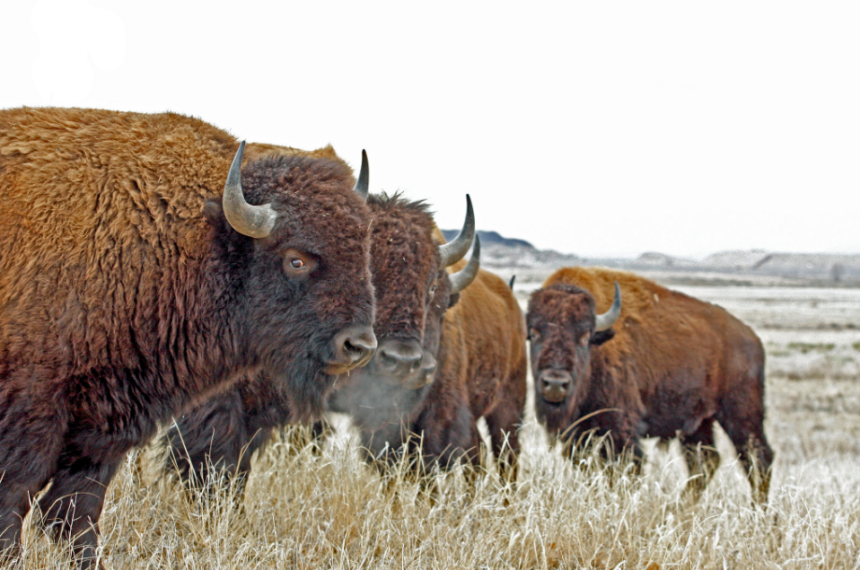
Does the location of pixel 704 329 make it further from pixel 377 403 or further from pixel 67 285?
pixel 67 285

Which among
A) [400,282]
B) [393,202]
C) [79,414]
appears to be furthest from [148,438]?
[393,202]

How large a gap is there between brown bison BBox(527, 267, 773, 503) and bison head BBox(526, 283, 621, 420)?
1 centimetres

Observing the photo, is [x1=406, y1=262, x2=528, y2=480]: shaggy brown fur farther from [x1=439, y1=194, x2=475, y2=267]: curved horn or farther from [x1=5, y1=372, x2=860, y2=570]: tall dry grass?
[x1=439, y1=194, x2=475, y2=267]: curved horn

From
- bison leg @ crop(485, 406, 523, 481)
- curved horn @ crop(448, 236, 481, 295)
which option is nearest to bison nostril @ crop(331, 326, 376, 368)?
curved horn @ crop(448, 236, 481, 295)

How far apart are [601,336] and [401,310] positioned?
346 cm

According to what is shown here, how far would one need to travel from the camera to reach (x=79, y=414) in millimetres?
2982

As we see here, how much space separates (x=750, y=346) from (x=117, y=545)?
775 cm

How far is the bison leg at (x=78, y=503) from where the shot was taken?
3.23m

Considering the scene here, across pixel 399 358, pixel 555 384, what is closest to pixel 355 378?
pixel 399 358

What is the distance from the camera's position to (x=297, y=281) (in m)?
3.24

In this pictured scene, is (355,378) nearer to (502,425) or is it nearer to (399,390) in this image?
(399,390)

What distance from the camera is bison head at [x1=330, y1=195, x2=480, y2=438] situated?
4.43m

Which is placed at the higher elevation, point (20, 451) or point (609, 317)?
point (609, 317)

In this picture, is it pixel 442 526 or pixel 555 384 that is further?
pixel 555 384
